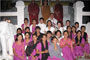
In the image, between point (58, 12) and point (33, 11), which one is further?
point (58, 12)

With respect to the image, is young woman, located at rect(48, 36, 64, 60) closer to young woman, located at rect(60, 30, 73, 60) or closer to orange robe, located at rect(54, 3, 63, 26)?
young woman, located at rect(60, 30, 73, 60)

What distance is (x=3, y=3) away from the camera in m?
8.50

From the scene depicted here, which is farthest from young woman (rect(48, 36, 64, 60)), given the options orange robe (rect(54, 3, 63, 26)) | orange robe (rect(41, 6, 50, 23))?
orange robe (rect(54, 3, 63, 26))

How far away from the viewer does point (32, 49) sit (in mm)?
5441

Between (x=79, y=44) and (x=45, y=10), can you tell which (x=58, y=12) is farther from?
(x=79, y=44)

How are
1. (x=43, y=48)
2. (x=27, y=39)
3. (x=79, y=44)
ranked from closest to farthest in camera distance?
(x=43, y=48), (x=27, y=39), (x=79, y=44)

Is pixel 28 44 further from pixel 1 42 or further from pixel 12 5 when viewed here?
pixel 12 5

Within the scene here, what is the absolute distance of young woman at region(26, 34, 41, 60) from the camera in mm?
5367

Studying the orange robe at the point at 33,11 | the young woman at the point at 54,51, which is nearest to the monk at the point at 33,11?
the orange robe at the point at 33,11

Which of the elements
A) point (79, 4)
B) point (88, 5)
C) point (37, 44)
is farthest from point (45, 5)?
point (37, 44)

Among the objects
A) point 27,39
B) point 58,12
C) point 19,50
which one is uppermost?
point 58,12

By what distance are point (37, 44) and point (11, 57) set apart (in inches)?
34.0

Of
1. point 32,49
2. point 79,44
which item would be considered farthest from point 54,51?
point 79,44

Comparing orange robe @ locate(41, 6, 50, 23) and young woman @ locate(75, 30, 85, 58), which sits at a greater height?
orange robe @ locate(41, 6, 50, 23)
